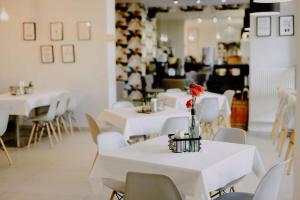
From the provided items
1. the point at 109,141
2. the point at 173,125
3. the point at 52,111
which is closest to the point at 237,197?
the point at 109,141

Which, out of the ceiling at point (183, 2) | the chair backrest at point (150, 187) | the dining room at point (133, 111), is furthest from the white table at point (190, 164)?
the ceiling at point (183, 2)

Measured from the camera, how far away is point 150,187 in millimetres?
2580

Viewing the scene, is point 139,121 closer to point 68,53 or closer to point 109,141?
point 109,141

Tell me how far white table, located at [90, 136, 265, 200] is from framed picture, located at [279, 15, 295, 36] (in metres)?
4.75

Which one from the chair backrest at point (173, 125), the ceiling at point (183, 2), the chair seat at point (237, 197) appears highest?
the ceiling at point (183, 2)

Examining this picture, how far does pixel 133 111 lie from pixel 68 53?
336cm

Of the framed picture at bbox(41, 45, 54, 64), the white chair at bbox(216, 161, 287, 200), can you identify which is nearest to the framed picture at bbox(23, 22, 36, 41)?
the framed picture at bbox(41, 45, 54, 64)

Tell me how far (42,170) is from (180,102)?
2599 millimetres

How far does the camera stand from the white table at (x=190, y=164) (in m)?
2.83

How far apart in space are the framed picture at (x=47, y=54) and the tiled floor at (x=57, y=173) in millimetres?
1860

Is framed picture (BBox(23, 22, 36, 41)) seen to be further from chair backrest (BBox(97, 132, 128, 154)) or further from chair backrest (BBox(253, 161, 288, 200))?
chair backrest (BBox(253, 161, 288, 200))

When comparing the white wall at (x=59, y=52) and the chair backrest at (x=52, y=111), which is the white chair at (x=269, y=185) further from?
the white wall at (x=59, y=52)

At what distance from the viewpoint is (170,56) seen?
16719 mm

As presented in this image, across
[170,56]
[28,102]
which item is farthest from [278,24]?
[170,56]
